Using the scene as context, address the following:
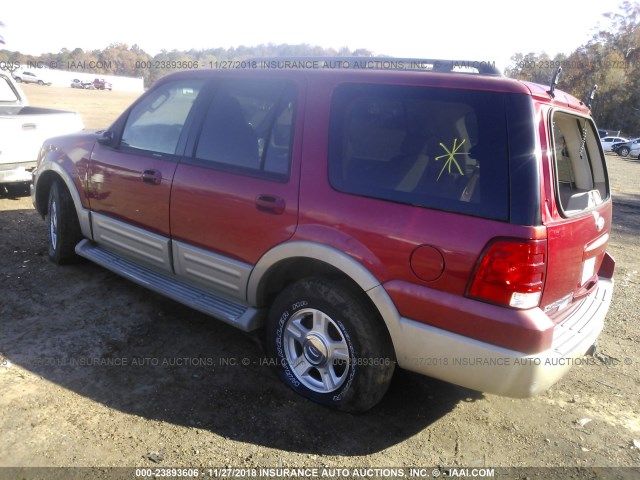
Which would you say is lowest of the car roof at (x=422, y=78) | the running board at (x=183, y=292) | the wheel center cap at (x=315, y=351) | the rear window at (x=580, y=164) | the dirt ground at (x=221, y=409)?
the dirt ground at (x=221, y=409)

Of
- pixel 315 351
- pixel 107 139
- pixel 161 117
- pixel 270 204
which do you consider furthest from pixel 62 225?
pixel 315 351

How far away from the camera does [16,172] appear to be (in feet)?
21.7

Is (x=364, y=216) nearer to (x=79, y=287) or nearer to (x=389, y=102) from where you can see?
(x=389, y=102)

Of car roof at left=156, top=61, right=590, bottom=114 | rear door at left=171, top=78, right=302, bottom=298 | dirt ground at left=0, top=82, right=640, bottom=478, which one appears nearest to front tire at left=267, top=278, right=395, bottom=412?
dirt ground at left=0, top=82, right=640, bottom=478

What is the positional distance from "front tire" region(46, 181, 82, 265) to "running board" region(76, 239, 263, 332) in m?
0.39

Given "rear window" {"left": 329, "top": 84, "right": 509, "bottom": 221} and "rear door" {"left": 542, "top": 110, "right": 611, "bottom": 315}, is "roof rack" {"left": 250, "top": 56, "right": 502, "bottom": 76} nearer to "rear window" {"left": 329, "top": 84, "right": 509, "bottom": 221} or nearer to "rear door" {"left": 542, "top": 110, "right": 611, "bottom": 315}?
"rear window" {"left": 329, "top": 84, "right": 509, "bottom": 221}

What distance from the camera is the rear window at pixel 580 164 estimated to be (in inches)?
119

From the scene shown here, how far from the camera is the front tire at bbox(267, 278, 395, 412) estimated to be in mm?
2754

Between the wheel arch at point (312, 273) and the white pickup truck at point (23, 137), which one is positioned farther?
the white pickup truck at point (23, 137)

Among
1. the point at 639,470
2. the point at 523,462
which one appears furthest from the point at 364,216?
the point at 639,470

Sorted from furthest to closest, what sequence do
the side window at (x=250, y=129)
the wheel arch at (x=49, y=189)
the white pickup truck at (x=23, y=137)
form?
the white pickup truck at (x=23, y=137) < the wheel arch at (x=49, y=189) < the side window at (x=250, y=129)

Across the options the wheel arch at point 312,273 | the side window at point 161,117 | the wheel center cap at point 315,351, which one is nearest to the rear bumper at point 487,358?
the wheel arch at point 312,273

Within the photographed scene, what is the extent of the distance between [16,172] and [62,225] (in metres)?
2.71

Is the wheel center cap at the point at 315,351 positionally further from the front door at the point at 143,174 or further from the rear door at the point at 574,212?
the front door at the point at 143,174
